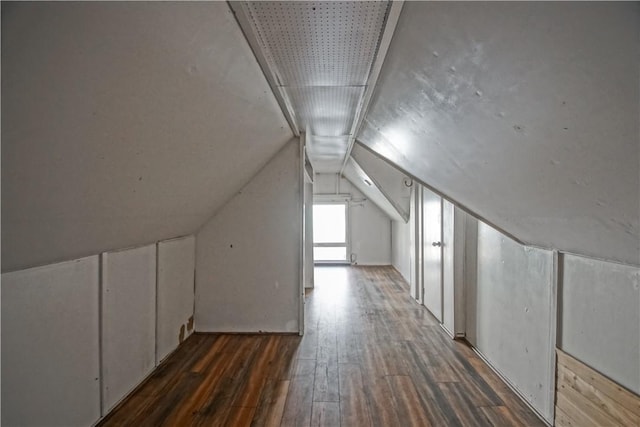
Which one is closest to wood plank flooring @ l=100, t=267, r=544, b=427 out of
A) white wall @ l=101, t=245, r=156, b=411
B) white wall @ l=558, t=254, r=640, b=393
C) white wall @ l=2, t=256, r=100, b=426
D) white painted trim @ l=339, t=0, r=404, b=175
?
white wall @ l=101, t=245, r=156, b=411

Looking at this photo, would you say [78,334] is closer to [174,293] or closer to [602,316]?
[174,293]

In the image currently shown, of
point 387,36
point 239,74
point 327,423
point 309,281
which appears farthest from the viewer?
point 309,281

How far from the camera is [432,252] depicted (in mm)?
3809

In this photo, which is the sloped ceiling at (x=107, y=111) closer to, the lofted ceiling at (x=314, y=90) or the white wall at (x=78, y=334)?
the lofted ceiling at (x=314, y=90)

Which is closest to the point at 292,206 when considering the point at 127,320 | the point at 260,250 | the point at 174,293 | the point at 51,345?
the point at 260,250

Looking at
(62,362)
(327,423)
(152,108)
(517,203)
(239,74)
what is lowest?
(327,423)

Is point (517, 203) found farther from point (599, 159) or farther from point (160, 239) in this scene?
point (160, 239)

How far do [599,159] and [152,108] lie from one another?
144 cm

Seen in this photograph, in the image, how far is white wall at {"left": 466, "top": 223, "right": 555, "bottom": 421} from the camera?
6.17 ft

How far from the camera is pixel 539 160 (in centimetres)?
116

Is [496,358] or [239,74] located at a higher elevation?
[239,74]

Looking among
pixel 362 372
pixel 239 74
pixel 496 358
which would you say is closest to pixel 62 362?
pixel 239 74

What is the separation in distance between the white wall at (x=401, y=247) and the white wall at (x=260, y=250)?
253 centimetres

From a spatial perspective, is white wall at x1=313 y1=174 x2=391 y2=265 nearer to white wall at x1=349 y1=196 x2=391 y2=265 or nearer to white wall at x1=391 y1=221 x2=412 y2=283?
white wall at x1=349 y1=196 x2=391 y2=265
